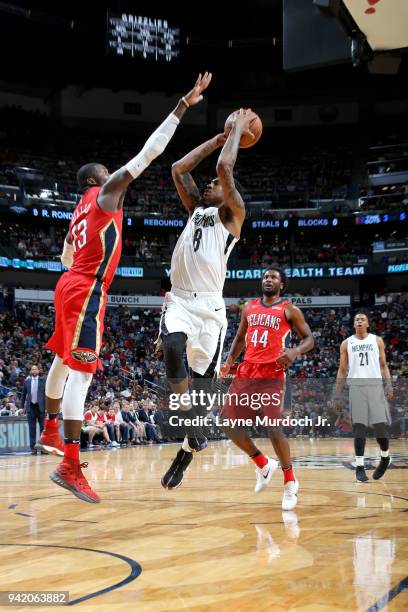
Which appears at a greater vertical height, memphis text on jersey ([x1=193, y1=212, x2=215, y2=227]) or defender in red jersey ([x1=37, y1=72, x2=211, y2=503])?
memphis text on jersey ([x1=193, y1=212, x2=215, y2=227])

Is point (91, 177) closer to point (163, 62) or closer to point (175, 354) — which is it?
point (175, 354)

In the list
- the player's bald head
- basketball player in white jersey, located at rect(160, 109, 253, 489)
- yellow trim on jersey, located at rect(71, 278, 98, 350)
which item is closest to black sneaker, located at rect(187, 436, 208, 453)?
basketball player in white jersey, located at rect(160, 109, 253, 489)

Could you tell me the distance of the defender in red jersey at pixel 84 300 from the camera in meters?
5.07

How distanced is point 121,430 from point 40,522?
13.2 m

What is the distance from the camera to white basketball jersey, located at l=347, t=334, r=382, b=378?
9367 millimetres

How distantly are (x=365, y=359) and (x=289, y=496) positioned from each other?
148 inches

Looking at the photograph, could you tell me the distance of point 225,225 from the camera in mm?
5879

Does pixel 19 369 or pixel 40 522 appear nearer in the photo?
pixel 40 522

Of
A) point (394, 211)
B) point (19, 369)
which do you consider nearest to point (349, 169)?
point (394, 211)

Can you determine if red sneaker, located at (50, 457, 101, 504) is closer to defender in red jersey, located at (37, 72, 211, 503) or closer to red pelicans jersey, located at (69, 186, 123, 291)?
defender in red jersey, located at (37, 72, 211, 503)

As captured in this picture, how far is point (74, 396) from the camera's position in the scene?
5086 mm

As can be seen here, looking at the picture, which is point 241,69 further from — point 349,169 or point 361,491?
point 361,491

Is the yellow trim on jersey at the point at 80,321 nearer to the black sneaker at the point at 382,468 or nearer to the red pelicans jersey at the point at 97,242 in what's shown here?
the red pelicans jersey at the point at 97,242

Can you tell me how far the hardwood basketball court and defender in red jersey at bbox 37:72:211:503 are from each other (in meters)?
0.53
